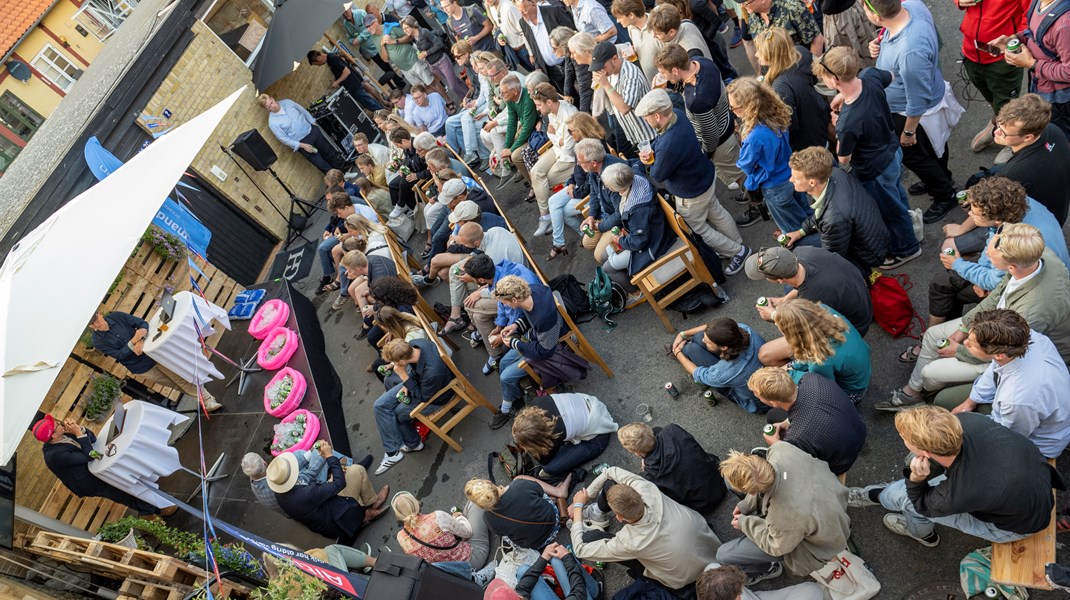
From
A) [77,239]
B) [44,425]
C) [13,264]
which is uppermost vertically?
[77,239]

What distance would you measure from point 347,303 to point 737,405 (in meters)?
6.23

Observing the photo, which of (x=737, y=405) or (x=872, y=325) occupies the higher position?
(x=872, y=325)

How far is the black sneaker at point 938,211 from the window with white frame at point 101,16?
3554 centimetres

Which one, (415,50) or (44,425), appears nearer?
(44,425)

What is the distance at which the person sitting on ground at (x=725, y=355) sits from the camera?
4.97m

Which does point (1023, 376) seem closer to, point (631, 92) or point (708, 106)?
point (708, 106)

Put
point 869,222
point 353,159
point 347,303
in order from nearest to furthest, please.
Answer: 1. point 869,222
2. point 347,303
3. point 353,159

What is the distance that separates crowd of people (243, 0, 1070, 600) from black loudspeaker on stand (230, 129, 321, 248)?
289 centimetres

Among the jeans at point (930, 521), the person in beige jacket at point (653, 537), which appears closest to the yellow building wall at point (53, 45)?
the person in beige jacket at point (653, 537)

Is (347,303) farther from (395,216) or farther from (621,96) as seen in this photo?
(621,96)

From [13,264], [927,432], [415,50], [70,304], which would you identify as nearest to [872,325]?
[927,432]

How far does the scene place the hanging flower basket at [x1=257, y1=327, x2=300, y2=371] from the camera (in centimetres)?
849

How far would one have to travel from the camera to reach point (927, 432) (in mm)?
3521

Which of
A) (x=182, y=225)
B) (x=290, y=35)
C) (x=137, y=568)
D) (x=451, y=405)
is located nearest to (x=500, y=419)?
(x=451, y=405)
